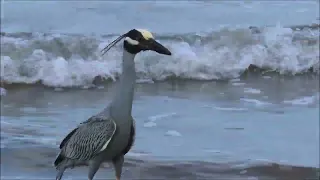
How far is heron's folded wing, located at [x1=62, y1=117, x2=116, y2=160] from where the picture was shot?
4820 millimetres

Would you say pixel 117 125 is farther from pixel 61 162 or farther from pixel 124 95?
pixel 61 162

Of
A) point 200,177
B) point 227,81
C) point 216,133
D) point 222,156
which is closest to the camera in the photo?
point 200,177

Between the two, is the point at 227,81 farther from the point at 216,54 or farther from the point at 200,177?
the point at 200,177

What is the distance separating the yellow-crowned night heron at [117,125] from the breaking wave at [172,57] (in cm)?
502

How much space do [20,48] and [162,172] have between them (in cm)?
470

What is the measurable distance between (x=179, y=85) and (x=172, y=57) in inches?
41.0

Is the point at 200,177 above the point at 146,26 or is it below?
below

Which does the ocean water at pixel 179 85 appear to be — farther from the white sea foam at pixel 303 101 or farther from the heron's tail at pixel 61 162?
the heron's tail at pixel 61 162

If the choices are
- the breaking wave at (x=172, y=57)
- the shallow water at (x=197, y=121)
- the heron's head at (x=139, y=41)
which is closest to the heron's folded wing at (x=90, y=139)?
the heron's head at (x=139, y=41)

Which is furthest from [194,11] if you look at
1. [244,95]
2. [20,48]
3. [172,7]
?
[244,95]

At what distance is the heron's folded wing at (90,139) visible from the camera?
482 centimetres

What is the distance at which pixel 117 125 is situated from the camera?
15.8 feet

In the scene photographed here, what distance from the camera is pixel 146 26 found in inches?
487

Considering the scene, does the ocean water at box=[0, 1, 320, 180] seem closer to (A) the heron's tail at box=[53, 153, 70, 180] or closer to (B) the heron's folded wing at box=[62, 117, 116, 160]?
(A) the heron's tail at box=[53, 153, 70, 180]
